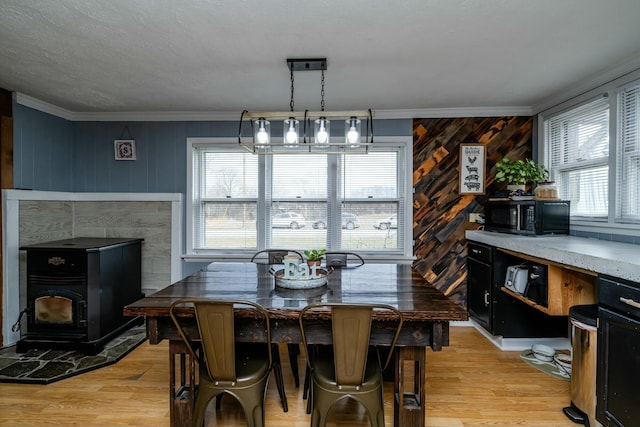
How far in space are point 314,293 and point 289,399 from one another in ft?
2.96

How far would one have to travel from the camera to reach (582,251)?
2271 millimetres

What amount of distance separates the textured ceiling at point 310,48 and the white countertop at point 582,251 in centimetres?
141

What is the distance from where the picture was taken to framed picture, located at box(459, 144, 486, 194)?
392 centimetres

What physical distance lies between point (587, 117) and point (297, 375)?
3.44m

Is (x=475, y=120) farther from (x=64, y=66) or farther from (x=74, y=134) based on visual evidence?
(x=74, y=134)

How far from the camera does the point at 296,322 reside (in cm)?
193

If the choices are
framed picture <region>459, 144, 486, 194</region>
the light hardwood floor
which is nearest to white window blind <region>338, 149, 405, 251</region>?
framed picture <region>459, 144, 486, 194</region>

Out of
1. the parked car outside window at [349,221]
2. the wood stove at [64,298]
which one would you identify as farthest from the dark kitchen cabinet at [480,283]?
the wood stove at [64,298]

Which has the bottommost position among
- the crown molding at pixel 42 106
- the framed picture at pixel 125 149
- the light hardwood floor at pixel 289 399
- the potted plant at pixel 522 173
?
the light hardwood floor at pixel 289 399

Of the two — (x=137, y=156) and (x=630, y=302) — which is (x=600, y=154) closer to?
(x=630, y=302)

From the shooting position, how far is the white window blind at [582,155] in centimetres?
297

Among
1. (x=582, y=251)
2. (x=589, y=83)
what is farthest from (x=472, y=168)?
(x=582, y=251)

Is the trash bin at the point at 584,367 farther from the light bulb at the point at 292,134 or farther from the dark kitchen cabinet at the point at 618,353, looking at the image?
the light bulb at the point at 292,134

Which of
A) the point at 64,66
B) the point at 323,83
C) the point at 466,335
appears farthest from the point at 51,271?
the point at 466,335
